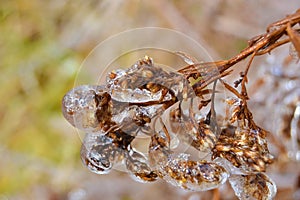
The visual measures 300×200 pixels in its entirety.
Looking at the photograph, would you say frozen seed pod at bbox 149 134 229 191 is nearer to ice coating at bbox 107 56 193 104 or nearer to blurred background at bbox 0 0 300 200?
ice coating at bbox 107 56 193 104

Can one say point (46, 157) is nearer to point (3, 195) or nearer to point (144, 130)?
point (3, 195)

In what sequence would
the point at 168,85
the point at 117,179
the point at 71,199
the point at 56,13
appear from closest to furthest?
the point at 168,85 < the point at 71,199 < the point at 117,179 < the point at 56,13

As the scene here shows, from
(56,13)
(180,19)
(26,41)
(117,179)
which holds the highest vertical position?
(180,19)

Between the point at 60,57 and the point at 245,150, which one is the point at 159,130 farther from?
the point at 60,57

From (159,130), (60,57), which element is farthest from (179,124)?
(60,57)

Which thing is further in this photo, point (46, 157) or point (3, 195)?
point (46, 157)

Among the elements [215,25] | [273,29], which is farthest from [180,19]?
[273,29]
